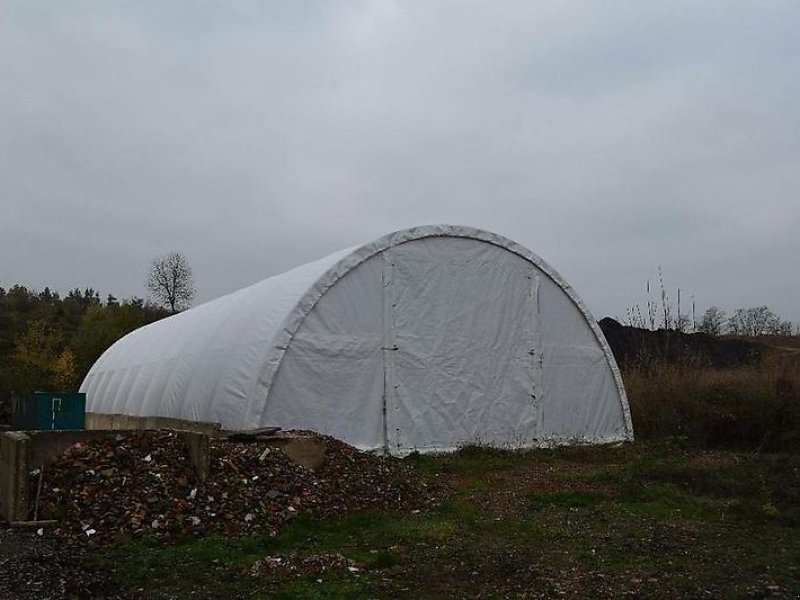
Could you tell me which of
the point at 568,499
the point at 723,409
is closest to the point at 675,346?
the point at 723,409

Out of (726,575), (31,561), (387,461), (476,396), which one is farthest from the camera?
(476,396)

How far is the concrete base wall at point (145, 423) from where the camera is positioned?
14805 mm

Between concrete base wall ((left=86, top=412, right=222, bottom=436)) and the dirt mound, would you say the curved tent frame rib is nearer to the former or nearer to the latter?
concrete base wall ((left=86, top=412, right=222, bottom=436))

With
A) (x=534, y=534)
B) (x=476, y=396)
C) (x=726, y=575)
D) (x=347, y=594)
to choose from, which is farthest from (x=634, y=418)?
(x=347, y=594)

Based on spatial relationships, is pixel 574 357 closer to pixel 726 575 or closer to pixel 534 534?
pixel 534 534

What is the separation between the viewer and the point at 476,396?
15977mm

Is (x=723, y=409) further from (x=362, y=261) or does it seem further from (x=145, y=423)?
(x=145, y=423)

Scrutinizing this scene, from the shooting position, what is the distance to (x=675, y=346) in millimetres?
28094

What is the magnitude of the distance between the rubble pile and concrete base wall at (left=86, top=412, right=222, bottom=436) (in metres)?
3.23

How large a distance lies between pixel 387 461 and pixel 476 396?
408cm

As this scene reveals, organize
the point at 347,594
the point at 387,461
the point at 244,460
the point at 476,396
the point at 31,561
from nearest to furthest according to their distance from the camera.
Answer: the point at 347,594 < the point at 31,561 < the point at 244,460 < the point at 387,461 < the point at 476,396

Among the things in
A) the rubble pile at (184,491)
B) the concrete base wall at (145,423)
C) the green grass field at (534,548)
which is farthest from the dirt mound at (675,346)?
the rubble pile at (184,491)

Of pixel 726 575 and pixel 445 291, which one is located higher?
pixel 445 291

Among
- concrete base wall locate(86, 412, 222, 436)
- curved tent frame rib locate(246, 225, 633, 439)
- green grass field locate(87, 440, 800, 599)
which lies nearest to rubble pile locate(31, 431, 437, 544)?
green grass field locate(87, 440, 800, 599)
